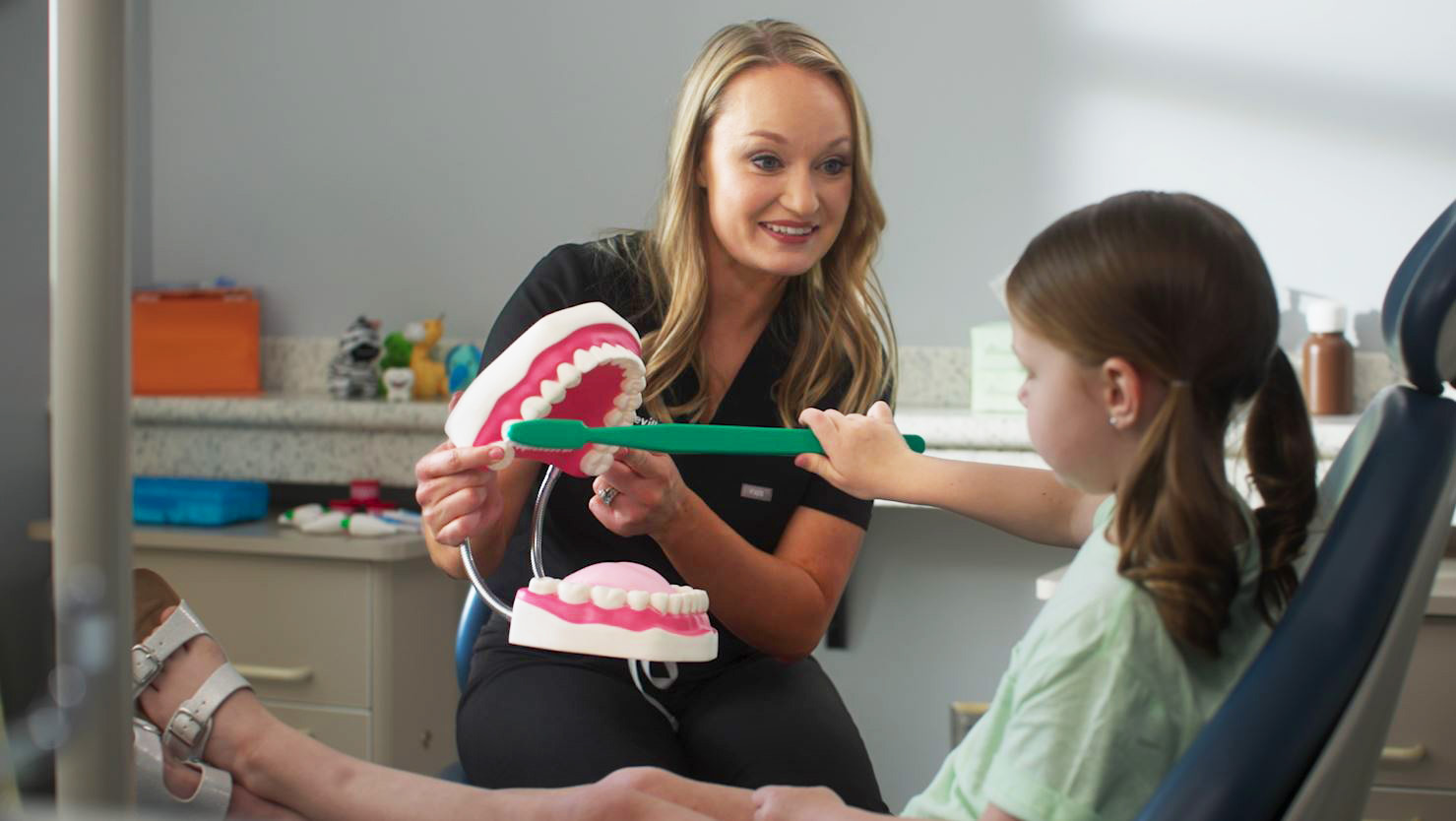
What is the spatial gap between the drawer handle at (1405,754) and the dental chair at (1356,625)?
798 millimetres

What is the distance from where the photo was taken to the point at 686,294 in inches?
51.7

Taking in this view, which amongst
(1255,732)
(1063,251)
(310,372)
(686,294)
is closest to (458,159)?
(310,372)

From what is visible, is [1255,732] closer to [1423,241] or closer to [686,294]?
[1423,241]

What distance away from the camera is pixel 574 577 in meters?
0.98

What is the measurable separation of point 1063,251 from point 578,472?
41 cm

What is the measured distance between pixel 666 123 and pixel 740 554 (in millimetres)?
1331

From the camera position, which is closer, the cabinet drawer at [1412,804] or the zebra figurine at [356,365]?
the cabinet drawer at [1412,804]

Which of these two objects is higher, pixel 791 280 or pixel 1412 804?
pixel 791 280

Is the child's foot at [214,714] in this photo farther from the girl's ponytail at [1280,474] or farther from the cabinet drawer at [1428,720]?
the cabinet drawer at [1428,720]

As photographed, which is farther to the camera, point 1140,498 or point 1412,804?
point 1412,804

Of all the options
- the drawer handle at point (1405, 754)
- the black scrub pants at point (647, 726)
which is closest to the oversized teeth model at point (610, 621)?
the black scrub pants at point (647, 726)

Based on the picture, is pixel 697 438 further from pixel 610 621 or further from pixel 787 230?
pixel 787 230

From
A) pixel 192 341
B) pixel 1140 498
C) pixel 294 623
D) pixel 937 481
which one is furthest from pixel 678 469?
pixel 192 341

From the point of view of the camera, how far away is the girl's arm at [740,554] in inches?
43.1
